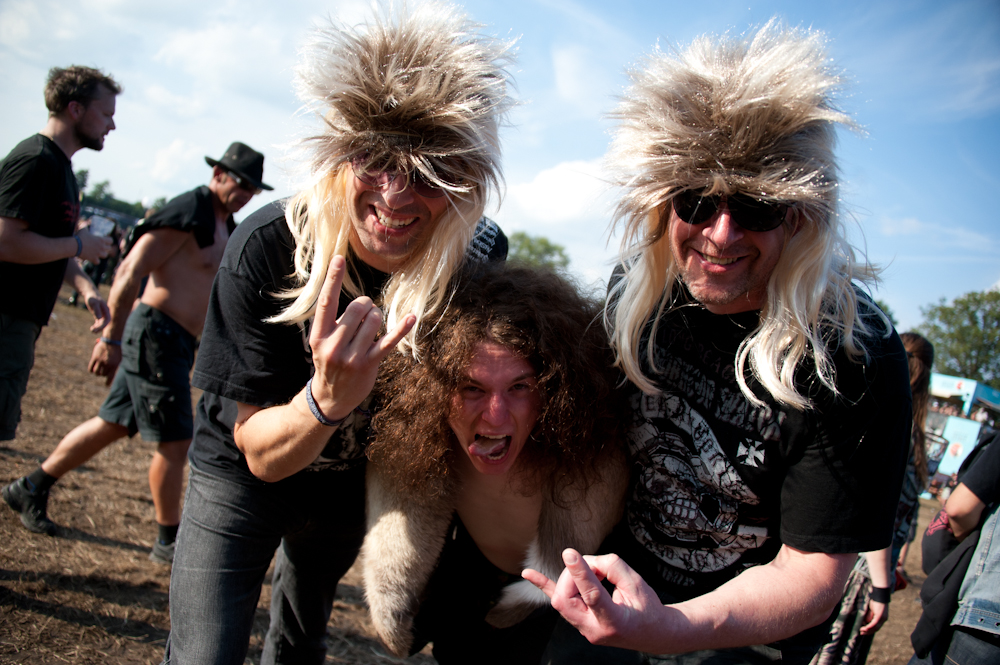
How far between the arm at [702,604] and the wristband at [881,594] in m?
1.69

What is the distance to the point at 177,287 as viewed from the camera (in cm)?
375

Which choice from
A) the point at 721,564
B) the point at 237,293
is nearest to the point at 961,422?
the point at 721,564

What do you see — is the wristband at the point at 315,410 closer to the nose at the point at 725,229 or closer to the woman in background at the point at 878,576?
the nose at the point at 725,229

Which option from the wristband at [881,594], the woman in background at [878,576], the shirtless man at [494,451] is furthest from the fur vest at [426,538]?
the wristband at [881,594]

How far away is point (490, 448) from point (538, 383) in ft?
0.83

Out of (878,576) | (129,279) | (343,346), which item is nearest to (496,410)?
(343,346)

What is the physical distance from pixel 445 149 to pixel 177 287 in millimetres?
2639

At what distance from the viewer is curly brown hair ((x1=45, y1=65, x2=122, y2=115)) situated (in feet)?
11.4

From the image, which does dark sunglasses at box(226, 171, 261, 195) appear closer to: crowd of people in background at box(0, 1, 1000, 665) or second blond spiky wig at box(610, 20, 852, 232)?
crowd of people in background at box(0, 1, 1000, 665)

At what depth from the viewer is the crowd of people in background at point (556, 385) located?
1.64 m

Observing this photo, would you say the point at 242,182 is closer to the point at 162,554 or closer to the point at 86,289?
the point at 86,289

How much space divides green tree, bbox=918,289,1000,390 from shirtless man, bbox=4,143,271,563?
47843mm

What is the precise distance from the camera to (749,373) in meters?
1.79

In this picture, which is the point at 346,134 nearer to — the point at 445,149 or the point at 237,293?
the point at 445,149
